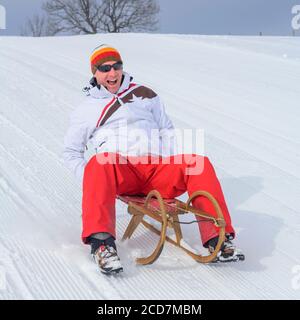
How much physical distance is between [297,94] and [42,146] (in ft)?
12.9

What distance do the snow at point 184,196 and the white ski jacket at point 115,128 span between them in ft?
1.54

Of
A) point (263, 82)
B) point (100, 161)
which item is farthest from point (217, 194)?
point (263, 82)

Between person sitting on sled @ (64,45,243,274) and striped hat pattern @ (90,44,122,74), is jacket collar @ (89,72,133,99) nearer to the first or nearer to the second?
person sitting on sled @ (64,45,243,274)

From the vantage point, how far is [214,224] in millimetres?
2557

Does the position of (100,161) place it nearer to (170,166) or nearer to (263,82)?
(170,166)

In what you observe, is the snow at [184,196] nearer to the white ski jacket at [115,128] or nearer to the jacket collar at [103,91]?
the white ski jacket at [115,128]

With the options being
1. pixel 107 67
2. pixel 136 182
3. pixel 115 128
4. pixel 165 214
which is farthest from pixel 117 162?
pixel 107 67

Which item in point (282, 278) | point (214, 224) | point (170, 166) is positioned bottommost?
point (282, 278)

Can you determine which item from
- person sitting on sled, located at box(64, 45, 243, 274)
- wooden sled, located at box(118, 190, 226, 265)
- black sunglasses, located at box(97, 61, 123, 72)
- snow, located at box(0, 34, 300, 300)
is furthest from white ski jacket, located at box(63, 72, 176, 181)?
snow, located at box(0, 34, 300, 300)

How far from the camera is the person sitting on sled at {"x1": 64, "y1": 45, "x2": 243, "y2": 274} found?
2.52 metres

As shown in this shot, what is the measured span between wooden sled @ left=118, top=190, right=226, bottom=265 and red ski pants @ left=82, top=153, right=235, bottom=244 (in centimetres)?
6

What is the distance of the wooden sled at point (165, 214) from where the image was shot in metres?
2.46

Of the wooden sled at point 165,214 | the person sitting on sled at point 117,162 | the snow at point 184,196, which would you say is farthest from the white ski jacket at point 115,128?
the snow at point 184,196
